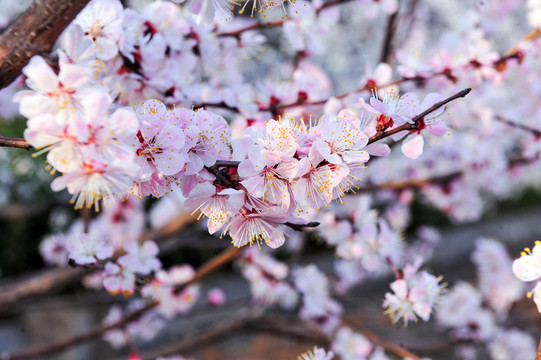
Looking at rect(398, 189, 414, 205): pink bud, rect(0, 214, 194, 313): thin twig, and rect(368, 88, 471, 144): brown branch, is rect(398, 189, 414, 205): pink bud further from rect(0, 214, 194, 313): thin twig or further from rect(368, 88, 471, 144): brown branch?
rect(368, 88, 471, 144): brown branch

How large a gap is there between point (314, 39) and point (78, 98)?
69.4 inches

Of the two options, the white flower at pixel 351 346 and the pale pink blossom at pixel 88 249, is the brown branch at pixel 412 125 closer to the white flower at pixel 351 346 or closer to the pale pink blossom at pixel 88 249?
the pale pink blossom at pixel 88 249

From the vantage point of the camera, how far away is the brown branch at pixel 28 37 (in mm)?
993

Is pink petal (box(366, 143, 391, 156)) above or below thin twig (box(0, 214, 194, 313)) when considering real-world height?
above

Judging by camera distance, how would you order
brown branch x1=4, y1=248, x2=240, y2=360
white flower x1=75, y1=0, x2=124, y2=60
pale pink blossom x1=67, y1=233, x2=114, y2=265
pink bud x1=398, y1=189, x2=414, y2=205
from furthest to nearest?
1. pink bud x1=398, y1=189, x2=414, y2=205
2. brown branch x1=4, y1=248, x2=240, y2=360
3. pale pink blossom x1=67, y1=233, x2=114, y2=265
4. white flower x1=75, y1=0, x2=124, y2=60

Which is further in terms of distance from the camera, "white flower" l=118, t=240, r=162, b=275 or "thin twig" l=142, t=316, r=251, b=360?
"thin twig" l=142, t=316, r=251, b=360

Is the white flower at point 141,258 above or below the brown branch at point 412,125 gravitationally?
below

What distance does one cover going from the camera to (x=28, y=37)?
1.01 meters

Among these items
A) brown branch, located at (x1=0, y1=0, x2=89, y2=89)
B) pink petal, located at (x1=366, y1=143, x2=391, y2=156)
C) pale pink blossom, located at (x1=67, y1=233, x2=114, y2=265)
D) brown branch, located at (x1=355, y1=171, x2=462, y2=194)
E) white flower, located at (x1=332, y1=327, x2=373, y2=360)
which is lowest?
pale pink blossom, located at (x1=67, y1=233, x2=114, y2=265)

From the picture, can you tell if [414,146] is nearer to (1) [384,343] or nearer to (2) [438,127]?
(2) [438,127]

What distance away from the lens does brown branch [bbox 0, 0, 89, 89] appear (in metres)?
0.99

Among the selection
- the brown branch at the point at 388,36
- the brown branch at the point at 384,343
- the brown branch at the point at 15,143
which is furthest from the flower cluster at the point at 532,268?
the brown branch at the point at 388,36

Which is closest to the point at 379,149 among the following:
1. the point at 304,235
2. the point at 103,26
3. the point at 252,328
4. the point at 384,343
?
the point at 103,26

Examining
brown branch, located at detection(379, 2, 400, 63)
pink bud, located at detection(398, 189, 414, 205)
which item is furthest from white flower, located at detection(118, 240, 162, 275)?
pink bud, located at detection(398, 189, 414, 205)
